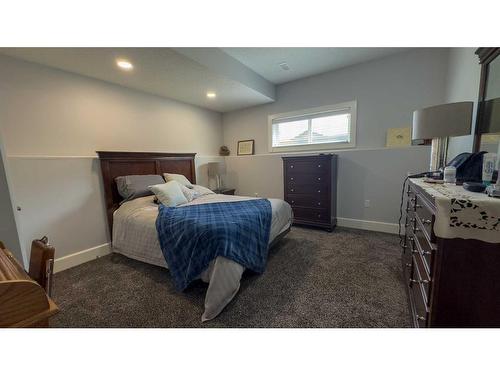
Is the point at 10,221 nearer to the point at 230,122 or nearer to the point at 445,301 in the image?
the point at 445,301

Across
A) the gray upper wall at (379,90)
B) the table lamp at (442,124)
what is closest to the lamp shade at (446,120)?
the table lamp at (442,124)

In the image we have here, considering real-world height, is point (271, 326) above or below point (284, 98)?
below

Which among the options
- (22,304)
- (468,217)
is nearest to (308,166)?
(468,217)

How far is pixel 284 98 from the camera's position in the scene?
149 inches

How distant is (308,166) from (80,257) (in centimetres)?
332

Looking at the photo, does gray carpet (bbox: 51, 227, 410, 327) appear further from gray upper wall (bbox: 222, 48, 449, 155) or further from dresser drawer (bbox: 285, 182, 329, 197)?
gray upper wall (bbox: 222, 48, 449, 155)

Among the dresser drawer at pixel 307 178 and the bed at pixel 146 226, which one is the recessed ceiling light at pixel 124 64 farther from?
the dresser drawer at pixel 307 178

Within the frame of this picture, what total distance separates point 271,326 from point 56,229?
2.55 meters

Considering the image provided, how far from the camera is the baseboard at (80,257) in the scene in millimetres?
2270

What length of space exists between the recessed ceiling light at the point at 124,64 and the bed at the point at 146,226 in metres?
1.05

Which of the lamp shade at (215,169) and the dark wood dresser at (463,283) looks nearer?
the dark wood dresser at (463,283)

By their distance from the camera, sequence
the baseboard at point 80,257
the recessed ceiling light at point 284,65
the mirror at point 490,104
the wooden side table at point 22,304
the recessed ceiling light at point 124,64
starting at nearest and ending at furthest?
1. the wooden side table at point 22,304
2. the mirror at point 490,104
3. the recessed ceiling light at point 124,64
4. the baseboard at point 80,257
5. the recessed ceiling light at point 284,65
